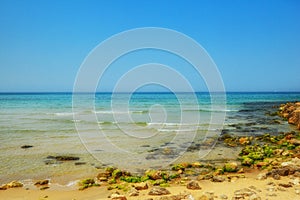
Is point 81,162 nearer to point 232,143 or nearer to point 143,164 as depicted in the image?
point 143,164

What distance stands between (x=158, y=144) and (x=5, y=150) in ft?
26.0

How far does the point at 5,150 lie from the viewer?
1392 cm

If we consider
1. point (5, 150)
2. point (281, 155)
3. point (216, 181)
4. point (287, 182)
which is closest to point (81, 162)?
point (5, 150)

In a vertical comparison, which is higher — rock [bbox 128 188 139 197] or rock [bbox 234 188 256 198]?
rock [bbox 234 188 256 198]

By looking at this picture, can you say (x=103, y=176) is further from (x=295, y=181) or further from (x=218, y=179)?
(x=295, y=181)

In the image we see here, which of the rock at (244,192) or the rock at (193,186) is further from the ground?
the rock at (244,192)

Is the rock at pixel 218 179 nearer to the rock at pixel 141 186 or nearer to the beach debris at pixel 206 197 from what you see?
the beach debris at pixel 206 197

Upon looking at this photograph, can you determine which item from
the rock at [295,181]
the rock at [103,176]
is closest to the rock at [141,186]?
the rock at [103,176]

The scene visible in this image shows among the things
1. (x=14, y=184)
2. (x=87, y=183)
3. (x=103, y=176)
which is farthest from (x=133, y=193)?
(x=14, y=184)

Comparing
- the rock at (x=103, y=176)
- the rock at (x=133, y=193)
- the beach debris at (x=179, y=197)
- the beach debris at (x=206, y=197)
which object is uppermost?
the beach debris at (x=206, y=197)

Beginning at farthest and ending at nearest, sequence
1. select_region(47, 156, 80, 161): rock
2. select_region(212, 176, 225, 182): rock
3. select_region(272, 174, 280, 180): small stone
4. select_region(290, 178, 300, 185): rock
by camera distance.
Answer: select_region(47, 156, 80, 161): rock → select_region(212, 176, 225, 182): rock → select_region(272, 174, 280, 180): small stone → select_region(290, 178, 300, 185): rock

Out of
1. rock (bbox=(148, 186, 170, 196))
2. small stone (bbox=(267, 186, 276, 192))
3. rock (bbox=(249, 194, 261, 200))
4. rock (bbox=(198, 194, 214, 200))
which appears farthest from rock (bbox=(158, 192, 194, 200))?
small stone (bbox=(267, 186, 276, 192))

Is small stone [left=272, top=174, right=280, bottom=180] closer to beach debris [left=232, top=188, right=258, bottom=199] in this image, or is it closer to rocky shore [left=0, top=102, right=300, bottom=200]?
rocky shore [left=0, top=102, right=300, bottom=200]

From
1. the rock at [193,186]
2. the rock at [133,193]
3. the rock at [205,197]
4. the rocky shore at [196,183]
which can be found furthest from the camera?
the rock at [193,186]
